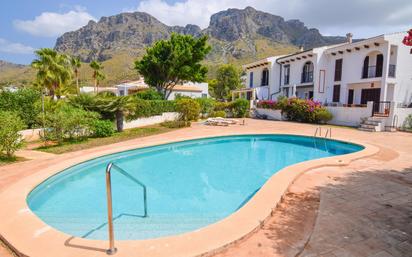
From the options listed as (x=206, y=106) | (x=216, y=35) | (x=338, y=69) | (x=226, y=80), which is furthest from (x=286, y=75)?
(x=216, y=35)

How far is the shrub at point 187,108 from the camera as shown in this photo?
2123 centimetres

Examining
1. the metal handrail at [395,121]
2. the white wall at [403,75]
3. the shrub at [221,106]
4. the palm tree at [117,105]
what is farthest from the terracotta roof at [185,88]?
the metal handrail at [395,121]

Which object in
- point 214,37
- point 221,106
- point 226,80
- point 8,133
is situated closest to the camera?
point 8,133

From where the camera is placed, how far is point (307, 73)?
28641 millimetres

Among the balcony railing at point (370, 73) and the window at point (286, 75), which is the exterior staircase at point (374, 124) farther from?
the window at point (286, 75)

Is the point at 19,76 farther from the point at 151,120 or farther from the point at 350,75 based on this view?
the point at 350,75

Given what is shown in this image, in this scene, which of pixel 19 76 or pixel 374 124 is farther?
pixel 19 76

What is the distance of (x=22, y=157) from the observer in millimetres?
9469

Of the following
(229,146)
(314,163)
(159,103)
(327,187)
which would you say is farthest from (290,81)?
(327,187)

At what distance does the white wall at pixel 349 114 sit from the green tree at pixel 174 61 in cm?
1305

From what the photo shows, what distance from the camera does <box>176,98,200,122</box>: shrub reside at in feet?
69.7

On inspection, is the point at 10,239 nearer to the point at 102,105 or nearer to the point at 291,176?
the point at 291,176

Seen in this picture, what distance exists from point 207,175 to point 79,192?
4.10 meters

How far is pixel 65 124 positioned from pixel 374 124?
19083 mm
